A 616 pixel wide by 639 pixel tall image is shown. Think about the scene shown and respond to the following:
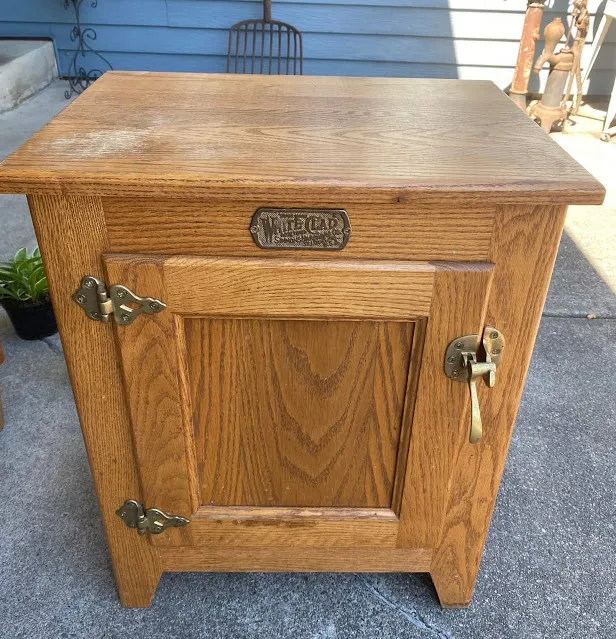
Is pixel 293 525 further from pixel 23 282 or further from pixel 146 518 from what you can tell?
pixel 23 282

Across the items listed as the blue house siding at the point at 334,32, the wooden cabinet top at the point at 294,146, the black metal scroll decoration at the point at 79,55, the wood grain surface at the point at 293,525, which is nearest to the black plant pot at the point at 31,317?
the wooden cabinet top at the point at 294,146

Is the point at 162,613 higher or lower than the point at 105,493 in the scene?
lower

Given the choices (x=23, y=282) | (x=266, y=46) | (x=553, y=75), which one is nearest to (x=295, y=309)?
(x=23, y=282)

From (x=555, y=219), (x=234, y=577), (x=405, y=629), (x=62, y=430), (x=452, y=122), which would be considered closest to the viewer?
(x=555, y=219)

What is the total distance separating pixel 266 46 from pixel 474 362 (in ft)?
11.8

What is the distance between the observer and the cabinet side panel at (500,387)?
2.90ft

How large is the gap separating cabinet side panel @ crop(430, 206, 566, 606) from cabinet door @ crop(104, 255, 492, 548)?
0.12 feet

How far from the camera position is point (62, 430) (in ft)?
5.78

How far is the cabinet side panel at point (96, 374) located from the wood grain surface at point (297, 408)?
14 centimetres

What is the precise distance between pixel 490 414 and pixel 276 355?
0.38m

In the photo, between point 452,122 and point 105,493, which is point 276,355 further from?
point 452,122

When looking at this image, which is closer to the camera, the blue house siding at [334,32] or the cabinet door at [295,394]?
the cabinet door at [295,394]

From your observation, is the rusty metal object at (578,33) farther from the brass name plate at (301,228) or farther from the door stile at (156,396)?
the door stile at (156,396)

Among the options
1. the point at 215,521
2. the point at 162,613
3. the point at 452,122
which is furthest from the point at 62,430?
the point at 452,122
